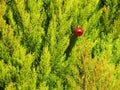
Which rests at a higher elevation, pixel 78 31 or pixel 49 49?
pixel 78 31

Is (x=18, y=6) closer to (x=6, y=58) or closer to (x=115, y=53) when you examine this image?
(x=6, y=58)

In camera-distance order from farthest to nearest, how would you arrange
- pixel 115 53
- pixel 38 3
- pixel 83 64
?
1. pixel 115 53
2. pixel 38 3
3. pixel 83 64

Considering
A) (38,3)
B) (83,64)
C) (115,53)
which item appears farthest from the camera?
(115,53)

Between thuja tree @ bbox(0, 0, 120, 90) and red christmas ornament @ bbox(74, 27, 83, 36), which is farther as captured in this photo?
red christmas ornament @ bbox(74, 27, 83, 36)

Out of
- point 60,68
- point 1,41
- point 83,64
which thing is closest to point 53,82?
point 60,68

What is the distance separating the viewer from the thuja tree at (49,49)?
2.62m

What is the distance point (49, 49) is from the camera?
2.79 meters

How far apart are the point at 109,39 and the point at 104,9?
1.00ft

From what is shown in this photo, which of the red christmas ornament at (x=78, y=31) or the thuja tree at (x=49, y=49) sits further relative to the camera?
the red christmas ornament at (x=78, y=31)

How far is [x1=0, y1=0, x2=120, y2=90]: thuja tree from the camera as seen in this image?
262cm

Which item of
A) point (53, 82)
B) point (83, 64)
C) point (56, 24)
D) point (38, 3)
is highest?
point (38, 3)

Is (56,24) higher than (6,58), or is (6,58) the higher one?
(56,24)

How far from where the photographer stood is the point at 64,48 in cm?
287

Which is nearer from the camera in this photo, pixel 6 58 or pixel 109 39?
pixel 6 58
